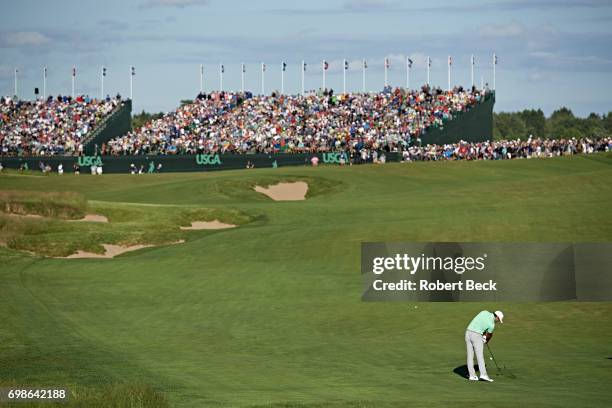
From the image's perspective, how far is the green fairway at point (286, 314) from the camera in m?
24.1

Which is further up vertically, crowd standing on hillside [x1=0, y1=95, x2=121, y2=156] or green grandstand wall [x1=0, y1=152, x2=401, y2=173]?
crowd standing on hillside [x1=0, y1=95, x2=121, y2=156]

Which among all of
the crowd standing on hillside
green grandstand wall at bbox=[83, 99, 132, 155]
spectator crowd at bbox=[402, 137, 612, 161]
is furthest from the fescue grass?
green grandstand wall at bbox=[83, 99, 132, 155]

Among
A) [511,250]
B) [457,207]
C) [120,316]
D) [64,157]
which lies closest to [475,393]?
[511,250]

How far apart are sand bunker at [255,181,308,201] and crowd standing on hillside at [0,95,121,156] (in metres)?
37.2

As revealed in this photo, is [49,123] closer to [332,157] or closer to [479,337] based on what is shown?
[332,157]

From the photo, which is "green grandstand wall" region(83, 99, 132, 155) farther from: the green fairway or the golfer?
the golfer

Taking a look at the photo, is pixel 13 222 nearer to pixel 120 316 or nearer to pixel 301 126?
pixel 120 316

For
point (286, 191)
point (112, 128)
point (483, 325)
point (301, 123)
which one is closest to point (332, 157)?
point (301, 123)

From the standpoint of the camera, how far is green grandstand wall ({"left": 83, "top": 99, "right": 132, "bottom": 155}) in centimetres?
11931

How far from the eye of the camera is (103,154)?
114625 millimetres

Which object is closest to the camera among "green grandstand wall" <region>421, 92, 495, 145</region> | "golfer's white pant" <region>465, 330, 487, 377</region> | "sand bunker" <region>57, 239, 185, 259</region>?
"golfer's white pant" <region>465, 330, 487, 377</region>

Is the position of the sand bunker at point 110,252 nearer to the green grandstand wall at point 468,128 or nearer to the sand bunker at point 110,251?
the sand bunker at point 110,251

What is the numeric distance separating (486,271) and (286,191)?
166 ft

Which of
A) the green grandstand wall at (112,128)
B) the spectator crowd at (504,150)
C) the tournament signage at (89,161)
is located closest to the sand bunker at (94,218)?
the tournament signage at (89,161)
